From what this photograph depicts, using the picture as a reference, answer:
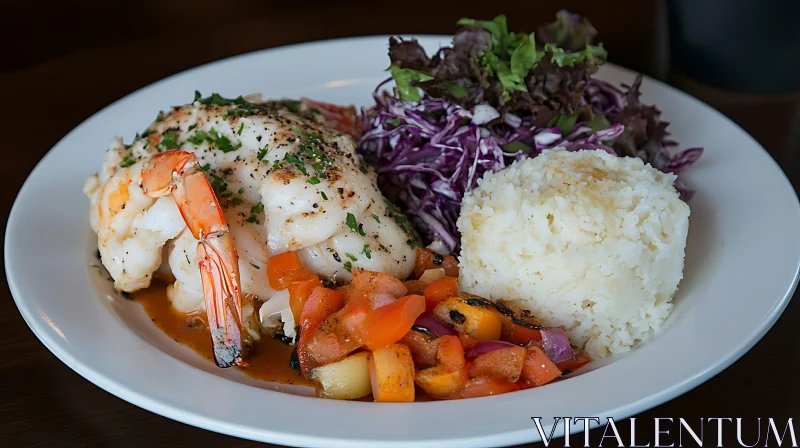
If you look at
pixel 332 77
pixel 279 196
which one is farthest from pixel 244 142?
pixel 332 77

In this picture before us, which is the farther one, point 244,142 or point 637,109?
point 637,109

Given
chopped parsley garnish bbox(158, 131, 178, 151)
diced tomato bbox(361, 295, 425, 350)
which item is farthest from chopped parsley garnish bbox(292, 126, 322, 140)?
diced tomato bbox(361, 295, 425, 350)

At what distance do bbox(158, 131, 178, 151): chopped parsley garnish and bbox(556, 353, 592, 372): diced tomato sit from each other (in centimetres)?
196

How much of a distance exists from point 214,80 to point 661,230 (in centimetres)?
295

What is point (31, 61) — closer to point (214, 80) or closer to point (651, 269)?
point (214, 80)

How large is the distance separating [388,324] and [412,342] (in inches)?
4.9

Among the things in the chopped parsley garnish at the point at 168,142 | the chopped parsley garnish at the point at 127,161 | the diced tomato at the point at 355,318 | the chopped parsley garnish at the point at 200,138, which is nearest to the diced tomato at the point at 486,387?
the diced tomato at the point at 355,318

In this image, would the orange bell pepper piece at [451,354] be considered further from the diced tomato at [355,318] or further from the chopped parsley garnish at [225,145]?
the chopped parsley garnish at [225,145]

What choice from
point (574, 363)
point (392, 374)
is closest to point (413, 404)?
point (392, 374)

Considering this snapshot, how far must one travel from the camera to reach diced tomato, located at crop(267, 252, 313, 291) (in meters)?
3.23

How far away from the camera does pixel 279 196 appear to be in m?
3.21

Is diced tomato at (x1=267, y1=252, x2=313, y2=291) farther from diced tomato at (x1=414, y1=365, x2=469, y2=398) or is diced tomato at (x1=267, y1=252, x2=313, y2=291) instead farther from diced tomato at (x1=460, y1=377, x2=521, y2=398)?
diced tomato at (x1=460, y1=377, x2=521, y2=398)

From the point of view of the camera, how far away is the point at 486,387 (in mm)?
2750

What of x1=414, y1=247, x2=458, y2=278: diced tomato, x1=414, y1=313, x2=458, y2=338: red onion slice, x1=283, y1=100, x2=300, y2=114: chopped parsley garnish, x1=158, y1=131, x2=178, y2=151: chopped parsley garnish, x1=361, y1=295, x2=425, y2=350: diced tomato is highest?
x1=158, y1=131, x2=178, y2=151: chopped parsley garnish
